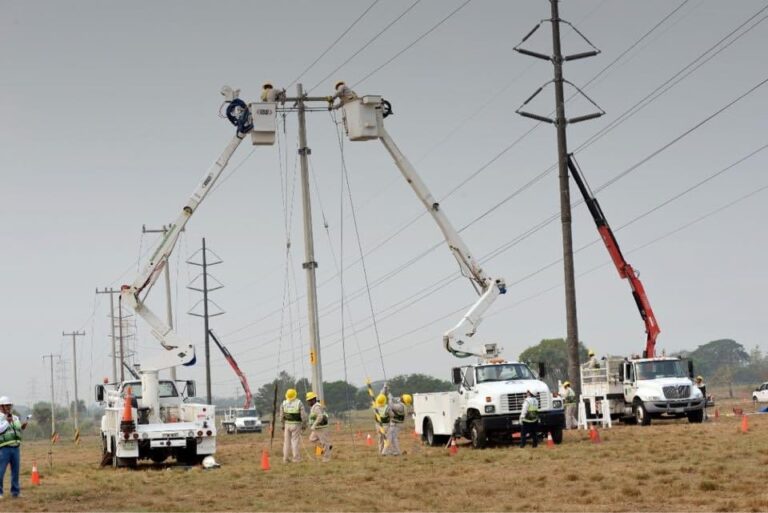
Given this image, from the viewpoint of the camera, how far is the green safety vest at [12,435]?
23703 millimetres

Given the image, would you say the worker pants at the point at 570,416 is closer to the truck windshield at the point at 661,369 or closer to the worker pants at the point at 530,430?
the truck windshield at the point at 661,369

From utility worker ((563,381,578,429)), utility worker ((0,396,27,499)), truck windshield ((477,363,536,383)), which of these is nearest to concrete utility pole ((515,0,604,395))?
utility worker ((563,381,578,429))

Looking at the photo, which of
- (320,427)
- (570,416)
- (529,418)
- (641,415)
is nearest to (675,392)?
(641,415)

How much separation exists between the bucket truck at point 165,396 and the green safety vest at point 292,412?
275 cm

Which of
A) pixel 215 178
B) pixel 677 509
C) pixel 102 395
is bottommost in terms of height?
pixel 677 509

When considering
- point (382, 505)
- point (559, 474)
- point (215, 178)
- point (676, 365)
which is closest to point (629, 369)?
point (676, 365)

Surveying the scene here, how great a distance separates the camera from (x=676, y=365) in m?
45.3

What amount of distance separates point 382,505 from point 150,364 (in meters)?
Result: 17.0

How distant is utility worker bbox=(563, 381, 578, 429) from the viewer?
4300 cm

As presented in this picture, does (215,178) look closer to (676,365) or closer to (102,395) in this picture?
(102,395)

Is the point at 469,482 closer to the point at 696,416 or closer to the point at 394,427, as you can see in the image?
the point at 394,427

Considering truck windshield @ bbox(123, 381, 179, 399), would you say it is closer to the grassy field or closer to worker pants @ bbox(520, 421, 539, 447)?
the grassy field

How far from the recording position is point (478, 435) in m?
32.7

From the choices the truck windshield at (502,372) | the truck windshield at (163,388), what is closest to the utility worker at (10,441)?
the truck windshield at (163,388)
